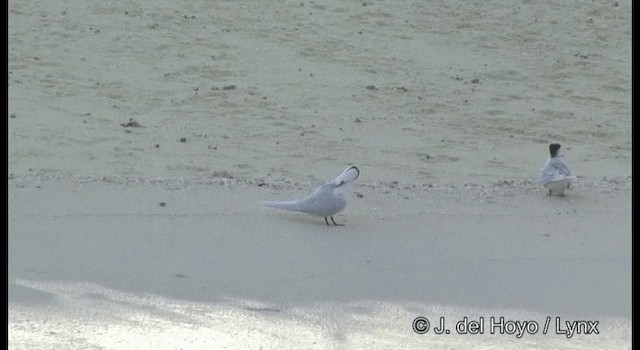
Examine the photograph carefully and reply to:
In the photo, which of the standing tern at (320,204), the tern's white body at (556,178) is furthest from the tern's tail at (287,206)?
the tern's white body at (556,178)

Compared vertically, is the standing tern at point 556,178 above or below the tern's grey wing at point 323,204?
above

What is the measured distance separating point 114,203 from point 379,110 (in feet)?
11.7

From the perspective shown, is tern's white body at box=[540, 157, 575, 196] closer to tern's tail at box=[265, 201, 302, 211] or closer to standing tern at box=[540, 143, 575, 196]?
standing tern at box=[540, 143, 575, 196]

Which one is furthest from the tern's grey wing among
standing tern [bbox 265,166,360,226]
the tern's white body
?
the tern's white body

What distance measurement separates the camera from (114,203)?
234 inches

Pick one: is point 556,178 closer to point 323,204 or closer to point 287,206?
point 323,204

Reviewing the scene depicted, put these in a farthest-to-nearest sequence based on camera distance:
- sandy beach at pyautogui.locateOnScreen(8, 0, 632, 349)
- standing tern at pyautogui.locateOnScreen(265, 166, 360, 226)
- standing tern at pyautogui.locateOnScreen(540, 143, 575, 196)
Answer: standing tern at pyautogui.locateOnScreen(540, 143, 575, 196) → standing tern at pyautogui.locateOnScreen(265, 166, 360, 226) → sandy beach at pyautogui.locateOnScreen(8, 0, 632, 349)

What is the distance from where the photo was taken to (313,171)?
7402mm

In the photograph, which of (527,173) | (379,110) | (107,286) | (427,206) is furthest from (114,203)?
(379,110)

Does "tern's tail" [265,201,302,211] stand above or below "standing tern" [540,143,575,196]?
below

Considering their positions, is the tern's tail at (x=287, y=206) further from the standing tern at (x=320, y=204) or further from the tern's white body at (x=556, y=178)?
the tern's white body at (x=556, y=178)

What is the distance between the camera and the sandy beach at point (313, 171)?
470cm

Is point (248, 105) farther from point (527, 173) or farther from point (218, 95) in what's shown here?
point (527, 173)

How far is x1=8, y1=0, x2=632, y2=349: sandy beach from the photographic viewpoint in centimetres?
470
